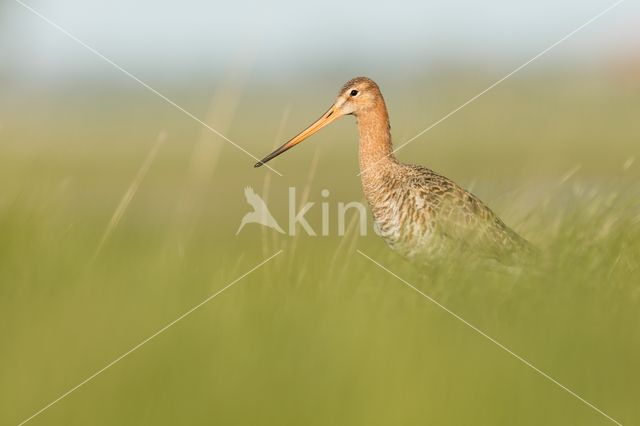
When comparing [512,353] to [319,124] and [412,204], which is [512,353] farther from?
[319,124]

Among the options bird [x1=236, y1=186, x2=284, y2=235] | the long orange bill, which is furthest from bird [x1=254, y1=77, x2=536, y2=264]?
bird [x1=236, y1=186, x2=284, y2=235]

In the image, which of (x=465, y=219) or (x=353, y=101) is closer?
(x=465, y=219)

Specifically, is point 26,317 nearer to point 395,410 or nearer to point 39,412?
point 39,412

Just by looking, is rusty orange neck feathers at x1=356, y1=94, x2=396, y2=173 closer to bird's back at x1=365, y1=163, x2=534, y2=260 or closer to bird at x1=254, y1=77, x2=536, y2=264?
bird at x1=254, y1=77, x2=536, y2=264

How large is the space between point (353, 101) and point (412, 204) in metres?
1.37

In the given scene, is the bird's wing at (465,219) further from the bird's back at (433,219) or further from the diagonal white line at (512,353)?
the diagonal white line at (512,353)

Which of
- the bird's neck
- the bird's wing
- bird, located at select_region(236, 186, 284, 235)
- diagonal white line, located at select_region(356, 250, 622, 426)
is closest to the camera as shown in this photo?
diagonal white line, located at select_region(356, 250, 622, 426)

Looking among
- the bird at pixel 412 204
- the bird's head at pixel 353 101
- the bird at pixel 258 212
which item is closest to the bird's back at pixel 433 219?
the bird at pixel 412 204

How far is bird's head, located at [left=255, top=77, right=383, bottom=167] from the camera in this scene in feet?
25.9

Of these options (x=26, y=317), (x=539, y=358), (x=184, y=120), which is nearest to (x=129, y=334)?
(x=26, y=317)

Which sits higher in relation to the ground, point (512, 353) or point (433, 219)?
point (433, 219)

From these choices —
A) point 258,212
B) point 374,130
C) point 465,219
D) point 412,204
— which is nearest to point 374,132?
point 374,130

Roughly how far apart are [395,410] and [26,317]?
1.67 m

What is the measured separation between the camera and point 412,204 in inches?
273
